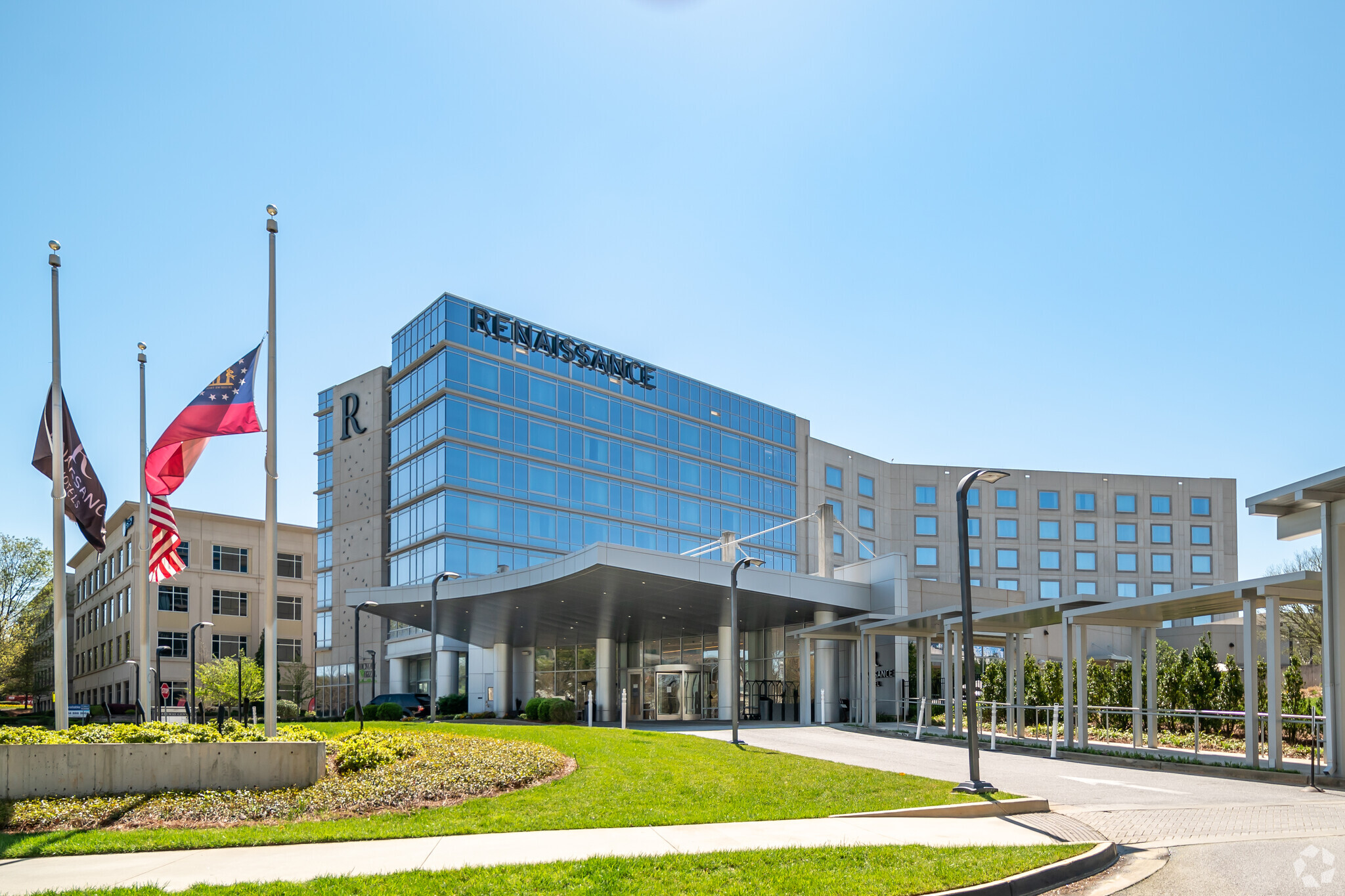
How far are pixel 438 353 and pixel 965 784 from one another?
154 feet

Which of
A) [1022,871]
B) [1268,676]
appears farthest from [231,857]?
[1268,676]

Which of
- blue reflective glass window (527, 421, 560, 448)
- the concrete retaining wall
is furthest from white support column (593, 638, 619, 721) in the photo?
the concrete retaining wall

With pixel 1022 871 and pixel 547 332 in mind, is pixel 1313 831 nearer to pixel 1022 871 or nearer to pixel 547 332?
pixel 1022 871

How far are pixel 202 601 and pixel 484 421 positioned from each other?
127 ft

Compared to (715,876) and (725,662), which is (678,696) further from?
(715,876)

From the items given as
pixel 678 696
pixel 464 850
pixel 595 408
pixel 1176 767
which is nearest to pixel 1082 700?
pixel 1176 767

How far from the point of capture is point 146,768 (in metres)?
14.7

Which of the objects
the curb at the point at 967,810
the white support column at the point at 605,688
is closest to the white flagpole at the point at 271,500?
the curb at the point at 967,810

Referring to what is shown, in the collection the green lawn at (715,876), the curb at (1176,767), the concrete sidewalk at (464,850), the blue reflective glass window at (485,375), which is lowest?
the curb at (1176,767)

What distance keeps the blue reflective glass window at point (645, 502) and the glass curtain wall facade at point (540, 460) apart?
3.6 inches

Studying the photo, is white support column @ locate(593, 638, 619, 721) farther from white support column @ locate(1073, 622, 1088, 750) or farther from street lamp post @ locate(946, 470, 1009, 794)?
street lamp post @ locate(946, 470, 1009, 794)

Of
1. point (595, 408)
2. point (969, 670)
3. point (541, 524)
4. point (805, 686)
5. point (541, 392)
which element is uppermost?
point (541, 392)

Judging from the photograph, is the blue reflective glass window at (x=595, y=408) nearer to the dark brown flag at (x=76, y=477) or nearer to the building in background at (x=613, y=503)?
the building in background at (x=613, y=503)
